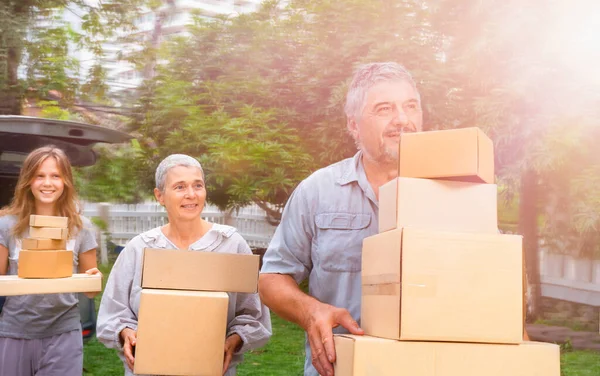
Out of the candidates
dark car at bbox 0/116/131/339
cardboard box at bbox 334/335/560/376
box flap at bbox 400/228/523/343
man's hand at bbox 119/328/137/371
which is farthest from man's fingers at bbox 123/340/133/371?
dark car at bbox 0/116/131/339

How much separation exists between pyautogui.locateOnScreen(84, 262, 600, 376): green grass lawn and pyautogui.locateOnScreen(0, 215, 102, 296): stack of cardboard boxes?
3.51 metres

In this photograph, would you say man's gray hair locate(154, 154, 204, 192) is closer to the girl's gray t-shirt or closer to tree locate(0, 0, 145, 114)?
the girl's gray t-shirt

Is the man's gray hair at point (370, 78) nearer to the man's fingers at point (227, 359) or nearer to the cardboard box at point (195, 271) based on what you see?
the cardboard box at point (195, 271)

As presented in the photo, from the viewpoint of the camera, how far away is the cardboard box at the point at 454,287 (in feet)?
5.45

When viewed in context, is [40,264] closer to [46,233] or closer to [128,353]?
[46,233]

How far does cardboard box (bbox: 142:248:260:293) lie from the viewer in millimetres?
2252

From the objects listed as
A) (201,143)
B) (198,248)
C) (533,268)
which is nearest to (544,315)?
(533,268)

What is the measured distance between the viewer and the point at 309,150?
6.87m

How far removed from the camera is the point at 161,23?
28.4 ft

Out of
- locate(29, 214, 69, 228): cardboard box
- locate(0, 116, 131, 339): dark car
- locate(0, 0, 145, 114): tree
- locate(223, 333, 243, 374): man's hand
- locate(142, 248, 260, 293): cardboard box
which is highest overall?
locate(0, 0, 145, 114): tree

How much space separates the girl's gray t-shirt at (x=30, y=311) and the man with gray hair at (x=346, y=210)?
48.2 inches

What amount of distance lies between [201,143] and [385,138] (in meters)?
4.68

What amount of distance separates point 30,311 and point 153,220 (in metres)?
14.1

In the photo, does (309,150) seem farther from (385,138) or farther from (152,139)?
(385,138)
